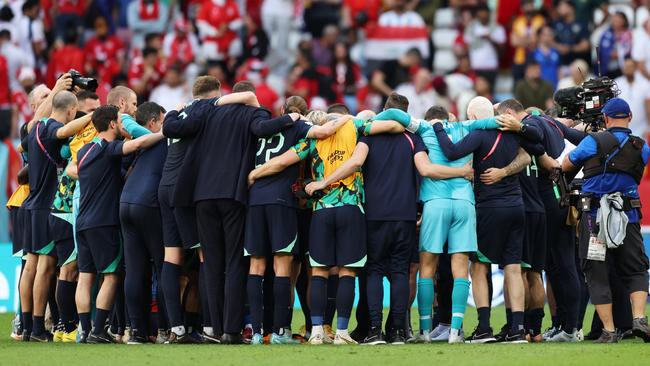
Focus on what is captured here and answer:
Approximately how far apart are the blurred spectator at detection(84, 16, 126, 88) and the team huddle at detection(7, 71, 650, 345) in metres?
11.7

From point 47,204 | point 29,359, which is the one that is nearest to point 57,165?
point 47,204

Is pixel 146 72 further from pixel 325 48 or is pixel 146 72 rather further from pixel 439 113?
pixel 439 113

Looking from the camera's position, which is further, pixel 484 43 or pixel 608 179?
pixel 484 43

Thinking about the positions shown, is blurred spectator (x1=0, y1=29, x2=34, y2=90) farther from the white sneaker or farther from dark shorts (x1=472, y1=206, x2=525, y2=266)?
dark shorts (x1=472, y1=206, x2=525, y2=266)

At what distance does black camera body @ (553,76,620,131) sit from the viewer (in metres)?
13.4

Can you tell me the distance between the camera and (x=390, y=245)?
41.8ft

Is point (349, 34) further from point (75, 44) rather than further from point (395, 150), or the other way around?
point (395, 150)

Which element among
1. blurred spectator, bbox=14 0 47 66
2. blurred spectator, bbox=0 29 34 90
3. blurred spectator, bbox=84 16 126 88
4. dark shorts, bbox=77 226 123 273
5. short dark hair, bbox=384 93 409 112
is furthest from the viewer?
blurred spectator, bbox=14 0 47 66

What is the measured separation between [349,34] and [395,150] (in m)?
12.6

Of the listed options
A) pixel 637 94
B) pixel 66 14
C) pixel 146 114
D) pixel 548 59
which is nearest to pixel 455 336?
pixel 146 114

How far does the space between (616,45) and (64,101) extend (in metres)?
11.9

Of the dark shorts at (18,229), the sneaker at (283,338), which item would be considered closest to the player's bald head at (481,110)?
the sneaker at (283,338)

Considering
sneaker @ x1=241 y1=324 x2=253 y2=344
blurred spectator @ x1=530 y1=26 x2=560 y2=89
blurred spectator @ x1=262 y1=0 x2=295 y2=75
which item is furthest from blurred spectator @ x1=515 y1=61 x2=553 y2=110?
sneaker @ x1=241 y1=324 x2=253 y2=344

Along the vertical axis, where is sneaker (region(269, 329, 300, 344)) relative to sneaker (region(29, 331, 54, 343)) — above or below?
above
